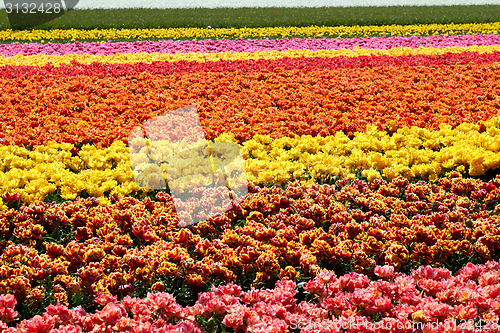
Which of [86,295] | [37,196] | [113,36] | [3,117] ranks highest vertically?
[113,36]

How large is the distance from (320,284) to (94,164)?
3101 millimetres

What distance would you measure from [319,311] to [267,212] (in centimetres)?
155

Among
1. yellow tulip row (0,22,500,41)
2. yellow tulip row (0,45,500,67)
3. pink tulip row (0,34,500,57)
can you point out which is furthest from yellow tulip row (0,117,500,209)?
yellow tulip row (0,22,500,41)

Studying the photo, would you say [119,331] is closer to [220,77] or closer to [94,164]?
[94,164]

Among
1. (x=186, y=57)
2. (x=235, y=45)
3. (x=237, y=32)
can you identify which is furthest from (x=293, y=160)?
(x=237, y=32)

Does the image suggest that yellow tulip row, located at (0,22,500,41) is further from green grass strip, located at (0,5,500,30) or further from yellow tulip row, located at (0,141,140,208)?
yellow tulip row, located at (0,141,140,208)

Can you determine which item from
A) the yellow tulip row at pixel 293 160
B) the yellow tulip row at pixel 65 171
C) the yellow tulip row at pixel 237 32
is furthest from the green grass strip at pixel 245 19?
the yellow tulip row at pixel 65 171

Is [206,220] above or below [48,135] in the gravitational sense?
below

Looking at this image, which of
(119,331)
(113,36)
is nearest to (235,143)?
(119,331)

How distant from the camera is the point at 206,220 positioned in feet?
12.4

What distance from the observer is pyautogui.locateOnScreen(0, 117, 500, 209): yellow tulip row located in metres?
4.38

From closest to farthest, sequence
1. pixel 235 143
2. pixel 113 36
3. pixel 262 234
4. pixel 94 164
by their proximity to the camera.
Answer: pixel 262 234, pixel 94 164, pixel 235 143, pixel 113 36

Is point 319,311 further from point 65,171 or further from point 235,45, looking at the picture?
point 235,45

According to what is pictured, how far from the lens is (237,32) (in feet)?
56.6
